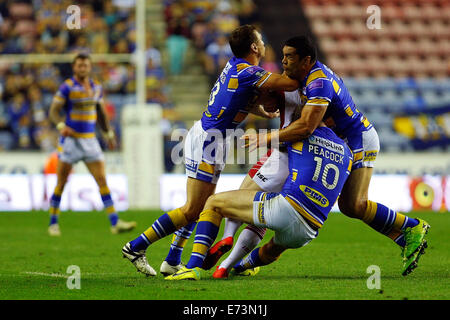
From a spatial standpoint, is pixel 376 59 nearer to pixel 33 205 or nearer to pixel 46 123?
pixel 46 123

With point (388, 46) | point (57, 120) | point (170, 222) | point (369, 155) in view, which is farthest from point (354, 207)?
point (388, 46)

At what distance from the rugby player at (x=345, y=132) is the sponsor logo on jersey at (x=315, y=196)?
40cm

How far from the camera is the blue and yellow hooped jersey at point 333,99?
646 centimetres

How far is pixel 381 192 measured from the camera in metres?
15.6

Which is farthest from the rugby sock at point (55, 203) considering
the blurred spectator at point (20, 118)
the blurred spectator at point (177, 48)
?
the blurred spectator at point (177, 48)

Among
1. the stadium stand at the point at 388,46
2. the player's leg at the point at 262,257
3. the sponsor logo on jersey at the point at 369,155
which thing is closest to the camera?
the player's leg at the point at 262,257

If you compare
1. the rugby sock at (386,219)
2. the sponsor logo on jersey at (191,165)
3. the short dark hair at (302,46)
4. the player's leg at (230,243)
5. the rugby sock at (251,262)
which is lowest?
the rugby sock at (251,262)

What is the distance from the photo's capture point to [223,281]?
263 inches

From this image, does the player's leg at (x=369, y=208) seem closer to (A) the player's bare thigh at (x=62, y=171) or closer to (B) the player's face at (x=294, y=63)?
(B) the player's face at (x=294, y=63)

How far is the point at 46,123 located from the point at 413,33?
420 inches

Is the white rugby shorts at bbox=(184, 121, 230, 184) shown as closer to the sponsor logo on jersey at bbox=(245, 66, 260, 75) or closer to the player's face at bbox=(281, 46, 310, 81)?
the sponsor logo on jersey at bbox=(245, 66, 260, 75)

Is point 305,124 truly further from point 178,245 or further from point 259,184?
point 178,245

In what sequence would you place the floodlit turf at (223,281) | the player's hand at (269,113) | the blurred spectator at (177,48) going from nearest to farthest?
the floodlit turf at (223,281) < the player's hand at (269,113) < the blurred spectator at (177,48)

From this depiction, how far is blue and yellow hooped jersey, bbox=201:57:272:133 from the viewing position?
22.2ft
